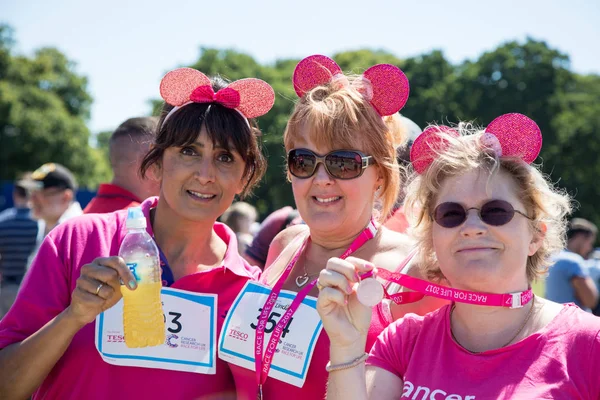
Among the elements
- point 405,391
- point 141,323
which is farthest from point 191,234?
point 405,391

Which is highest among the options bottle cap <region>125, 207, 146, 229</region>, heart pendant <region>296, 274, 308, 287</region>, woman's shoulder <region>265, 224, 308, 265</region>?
woman's shoulder <region>265, 224, 308, 265</region>

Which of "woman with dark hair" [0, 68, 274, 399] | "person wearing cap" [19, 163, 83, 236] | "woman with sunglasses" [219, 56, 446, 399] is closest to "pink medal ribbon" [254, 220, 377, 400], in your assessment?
"woman with sunglasses" [219, 56, 446, 399]

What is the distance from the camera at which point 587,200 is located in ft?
103

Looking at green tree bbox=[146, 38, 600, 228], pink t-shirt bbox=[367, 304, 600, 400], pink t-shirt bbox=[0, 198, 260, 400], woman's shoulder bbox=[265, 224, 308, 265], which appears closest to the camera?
pink t-shirt bbox=[367, 304, 600, 400]

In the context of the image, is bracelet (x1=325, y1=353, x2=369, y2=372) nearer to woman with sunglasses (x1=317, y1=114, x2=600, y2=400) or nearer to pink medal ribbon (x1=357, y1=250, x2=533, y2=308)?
woman with sunglasses (x1=317, y1=114, x2=600, y2=400)

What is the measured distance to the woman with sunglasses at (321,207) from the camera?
246cm

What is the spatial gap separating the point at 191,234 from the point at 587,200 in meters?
32.3

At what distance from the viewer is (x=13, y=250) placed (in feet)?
25.3

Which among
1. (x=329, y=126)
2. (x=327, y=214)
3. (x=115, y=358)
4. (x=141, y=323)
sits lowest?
(x=115, y=358)

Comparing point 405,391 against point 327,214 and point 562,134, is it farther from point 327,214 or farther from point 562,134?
point 562,134

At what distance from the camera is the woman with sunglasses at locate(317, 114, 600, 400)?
1984 mm

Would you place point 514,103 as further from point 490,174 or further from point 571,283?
point 490,174

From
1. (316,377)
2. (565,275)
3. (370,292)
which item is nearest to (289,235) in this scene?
(316,377)

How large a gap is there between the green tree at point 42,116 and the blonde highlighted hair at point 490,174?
38727 millimetres
